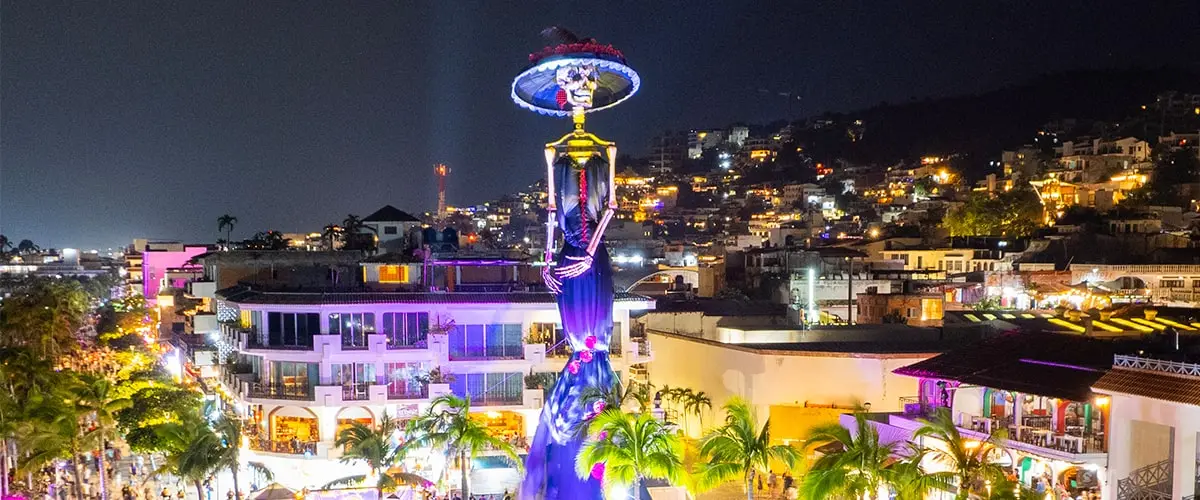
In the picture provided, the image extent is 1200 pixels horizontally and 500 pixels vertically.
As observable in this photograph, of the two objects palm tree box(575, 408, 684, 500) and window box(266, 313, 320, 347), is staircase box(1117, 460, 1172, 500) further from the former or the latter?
window box(266, 313, 320, 347)

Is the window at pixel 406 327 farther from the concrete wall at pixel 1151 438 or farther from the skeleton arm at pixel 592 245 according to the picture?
the concrete wall at pixel 1151 438

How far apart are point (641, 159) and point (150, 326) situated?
139041mm

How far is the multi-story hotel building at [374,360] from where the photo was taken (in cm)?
3111

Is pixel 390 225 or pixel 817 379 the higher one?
pixel 390 225

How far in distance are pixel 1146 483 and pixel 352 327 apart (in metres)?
24.8

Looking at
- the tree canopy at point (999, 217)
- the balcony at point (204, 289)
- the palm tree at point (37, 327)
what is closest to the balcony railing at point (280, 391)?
the balcony at point (204, 289)

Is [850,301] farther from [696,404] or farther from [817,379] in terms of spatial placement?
[696,404]

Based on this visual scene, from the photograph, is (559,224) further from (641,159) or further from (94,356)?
(641,159)

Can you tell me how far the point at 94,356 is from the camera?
2530 inches

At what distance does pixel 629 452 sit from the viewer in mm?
19203

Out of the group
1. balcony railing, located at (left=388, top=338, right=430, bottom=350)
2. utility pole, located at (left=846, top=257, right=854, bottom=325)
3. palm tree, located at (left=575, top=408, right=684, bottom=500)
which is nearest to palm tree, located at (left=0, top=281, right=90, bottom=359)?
balcony railing, located at (left=388, top=338, right=430, bottom=350)

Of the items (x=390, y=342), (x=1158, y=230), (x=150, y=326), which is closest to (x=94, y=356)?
(x=150, y=326)

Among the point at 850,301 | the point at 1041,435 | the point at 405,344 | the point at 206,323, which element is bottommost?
the point at 1041,435


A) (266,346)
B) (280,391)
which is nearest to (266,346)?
(266,346)
